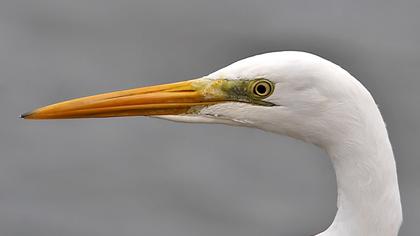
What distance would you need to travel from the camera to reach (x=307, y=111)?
5.44 meters

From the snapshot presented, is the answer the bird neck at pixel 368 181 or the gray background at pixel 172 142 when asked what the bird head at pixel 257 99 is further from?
the gray background at pixel 172 142

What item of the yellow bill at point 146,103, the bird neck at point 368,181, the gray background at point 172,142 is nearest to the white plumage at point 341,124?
the bird neck at point 368,181

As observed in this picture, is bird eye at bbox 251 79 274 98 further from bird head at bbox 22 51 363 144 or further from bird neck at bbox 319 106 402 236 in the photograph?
bird neck at bbox 319 106 402 236

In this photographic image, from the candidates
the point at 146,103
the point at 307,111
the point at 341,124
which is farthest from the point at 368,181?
the point at 146,103

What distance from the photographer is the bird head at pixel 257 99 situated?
17.5 ft

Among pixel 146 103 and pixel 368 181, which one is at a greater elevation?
pixel 146 103

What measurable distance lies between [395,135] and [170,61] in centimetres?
218

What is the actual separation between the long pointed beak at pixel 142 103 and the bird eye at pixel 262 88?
257 millimetres

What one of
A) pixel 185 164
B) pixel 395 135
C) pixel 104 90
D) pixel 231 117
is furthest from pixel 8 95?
pixel 231 117

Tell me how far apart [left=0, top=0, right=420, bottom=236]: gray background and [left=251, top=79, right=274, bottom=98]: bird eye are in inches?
186

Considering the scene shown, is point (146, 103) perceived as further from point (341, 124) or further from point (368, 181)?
point (368, 181)

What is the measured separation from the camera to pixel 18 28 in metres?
11.9

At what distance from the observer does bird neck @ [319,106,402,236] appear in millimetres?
5367

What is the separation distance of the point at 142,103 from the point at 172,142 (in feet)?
16.9
